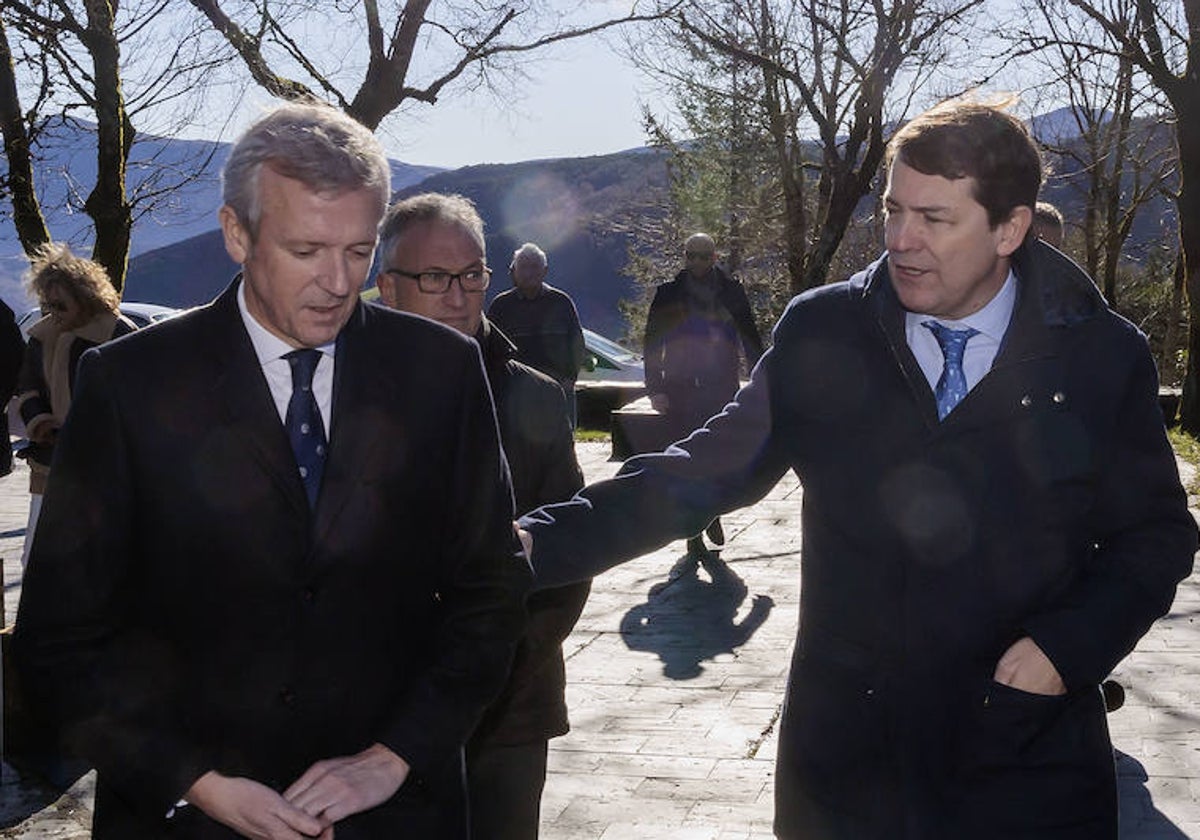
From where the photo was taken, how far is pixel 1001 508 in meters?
3.06

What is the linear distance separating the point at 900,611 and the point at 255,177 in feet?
4.53

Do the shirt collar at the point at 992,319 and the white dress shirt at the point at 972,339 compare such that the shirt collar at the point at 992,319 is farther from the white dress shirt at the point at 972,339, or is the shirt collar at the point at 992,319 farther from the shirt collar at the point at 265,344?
the shirt collar at the point at 265,344

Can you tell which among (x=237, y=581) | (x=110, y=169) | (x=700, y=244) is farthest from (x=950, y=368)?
(x=110, y=169)

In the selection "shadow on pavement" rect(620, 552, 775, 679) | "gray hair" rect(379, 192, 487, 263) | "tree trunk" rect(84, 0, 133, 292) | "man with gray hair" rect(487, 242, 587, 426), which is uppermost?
"tree trunk" rect(84, 0, 133, 292)

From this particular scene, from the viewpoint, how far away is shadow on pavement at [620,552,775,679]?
8240 mm

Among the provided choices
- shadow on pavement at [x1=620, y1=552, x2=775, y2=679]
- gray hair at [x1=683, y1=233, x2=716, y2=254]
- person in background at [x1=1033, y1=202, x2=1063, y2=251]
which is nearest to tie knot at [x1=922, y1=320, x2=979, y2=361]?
person in background at [x1=1033, y1=202, x2=1063, y2=251]

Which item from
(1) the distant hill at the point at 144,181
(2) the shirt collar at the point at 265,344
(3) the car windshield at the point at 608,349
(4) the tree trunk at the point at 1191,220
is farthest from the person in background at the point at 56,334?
(3) the car windshield at the point at 608,349

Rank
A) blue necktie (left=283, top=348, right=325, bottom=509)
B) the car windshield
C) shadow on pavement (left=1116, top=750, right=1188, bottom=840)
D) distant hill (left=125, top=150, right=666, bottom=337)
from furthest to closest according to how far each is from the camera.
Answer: distant hill (left=125, top=150, right=666, bottom=337) → the car windshield → shadow on pavement (left=1116, top=750, right=1188, bottom=840) → blue necktie (left=283, top=348, right=325, bottom=509)

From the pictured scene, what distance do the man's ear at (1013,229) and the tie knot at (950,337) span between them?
0.16 m

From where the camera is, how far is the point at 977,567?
3041 mm

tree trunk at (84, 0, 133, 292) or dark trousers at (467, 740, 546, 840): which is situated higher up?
tree trunk at (84, 0, 133, 292)

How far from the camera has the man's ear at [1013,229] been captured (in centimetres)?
319

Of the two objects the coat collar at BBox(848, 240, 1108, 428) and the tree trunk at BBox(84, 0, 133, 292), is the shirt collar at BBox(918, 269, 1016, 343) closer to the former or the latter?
the coat collar at BBox(848, 240, 1108, 428)

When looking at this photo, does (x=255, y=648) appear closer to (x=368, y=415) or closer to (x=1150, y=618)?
(x=368, y=415)
